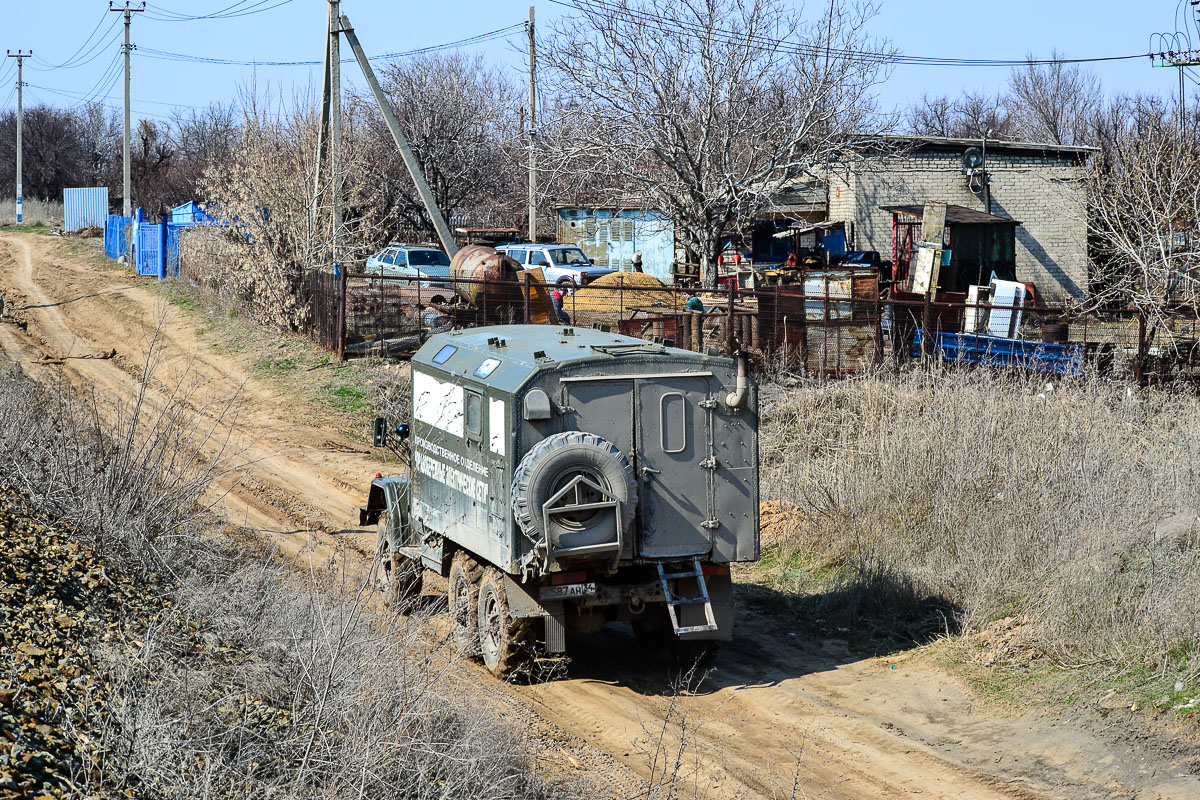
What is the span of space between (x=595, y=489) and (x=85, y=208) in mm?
48596

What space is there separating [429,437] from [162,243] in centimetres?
2561

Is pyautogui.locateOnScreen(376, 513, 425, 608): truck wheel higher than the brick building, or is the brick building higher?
the brick building

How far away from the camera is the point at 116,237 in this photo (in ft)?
124

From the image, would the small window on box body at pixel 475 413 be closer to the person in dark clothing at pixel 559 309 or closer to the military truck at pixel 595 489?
the military truck at pixel 595 489

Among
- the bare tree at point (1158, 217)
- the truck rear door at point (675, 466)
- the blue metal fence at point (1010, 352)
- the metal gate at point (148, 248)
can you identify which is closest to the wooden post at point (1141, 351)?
the blue metal fence at point (1010, 352)

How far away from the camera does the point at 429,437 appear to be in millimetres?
10180

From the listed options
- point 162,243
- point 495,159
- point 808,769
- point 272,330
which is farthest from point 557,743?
point 495,159

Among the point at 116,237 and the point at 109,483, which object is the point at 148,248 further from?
the point at 109,483

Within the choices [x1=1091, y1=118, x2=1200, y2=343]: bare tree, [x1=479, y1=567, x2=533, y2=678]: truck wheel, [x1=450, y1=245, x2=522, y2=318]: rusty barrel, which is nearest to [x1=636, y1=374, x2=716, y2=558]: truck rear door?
[x1=479, y1=567, x2=533, y2=678]: truck wheel

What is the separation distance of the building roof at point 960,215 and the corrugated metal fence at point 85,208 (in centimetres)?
3379

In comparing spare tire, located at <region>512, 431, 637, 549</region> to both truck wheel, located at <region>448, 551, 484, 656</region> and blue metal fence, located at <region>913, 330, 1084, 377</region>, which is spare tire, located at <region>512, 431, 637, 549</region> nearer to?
truck wheel, located at <region>448, 551, 484, 656</region>

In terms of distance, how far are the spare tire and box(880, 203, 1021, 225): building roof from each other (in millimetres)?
23726

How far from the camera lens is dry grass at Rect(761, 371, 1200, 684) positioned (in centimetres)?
866

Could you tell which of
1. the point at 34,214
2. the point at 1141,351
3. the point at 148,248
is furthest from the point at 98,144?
the point at 1141,351
